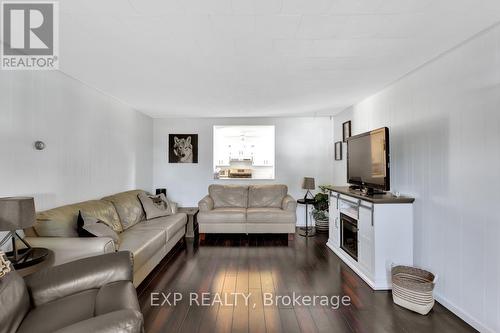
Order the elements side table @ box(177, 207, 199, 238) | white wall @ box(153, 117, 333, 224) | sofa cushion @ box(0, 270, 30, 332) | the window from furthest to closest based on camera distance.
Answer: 1. the window
2. white wall @ box(153, 117, 333, 224)
3. side table @ box(177, 207, 199, 238)
4. sofa cushion @ box(0, 270, 30, 332)

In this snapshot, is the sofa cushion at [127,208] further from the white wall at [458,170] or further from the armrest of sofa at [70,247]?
the white wall at [458,170]

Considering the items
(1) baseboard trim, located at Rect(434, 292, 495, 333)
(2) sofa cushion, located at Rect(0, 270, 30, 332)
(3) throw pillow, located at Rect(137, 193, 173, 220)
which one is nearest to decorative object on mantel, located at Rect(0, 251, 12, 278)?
(2) sofa cushion, located at Rect(0, 270, 30, 332)

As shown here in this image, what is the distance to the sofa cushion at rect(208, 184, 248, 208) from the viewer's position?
4.91 metres

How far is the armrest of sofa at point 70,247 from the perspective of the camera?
208 cm

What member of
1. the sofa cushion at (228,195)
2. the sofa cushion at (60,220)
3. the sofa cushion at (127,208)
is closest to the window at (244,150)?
the sofa cushion at (228,195)

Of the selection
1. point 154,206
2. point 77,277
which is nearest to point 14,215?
point 77,277

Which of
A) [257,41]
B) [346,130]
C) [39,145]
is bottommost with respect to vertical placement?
[39,145]

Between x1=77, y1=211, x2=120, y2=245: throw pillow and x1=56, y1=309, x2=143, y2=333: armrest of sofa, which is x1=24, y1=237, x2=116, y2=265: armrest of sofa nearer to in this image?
x1=77, y1=211, x2=120, y2=245: throw pillow

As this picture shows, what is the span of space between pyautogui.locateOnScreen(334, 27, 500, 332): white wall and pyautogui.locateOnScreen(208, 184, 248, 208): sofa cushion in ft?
9.50

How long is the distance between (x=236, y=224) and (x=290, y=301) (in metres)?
2.10

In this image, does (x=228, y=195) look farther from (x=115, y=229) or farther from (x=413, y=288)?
(x=413, y=288)

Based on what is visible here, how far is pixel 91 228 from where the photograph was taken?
7.76ft

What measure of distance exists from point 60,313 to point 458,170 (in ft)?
10.2

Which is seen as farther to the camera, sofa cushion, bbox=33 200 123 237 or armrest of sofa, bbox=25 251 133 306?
sofa cushion, bbox=33 200 123 237
